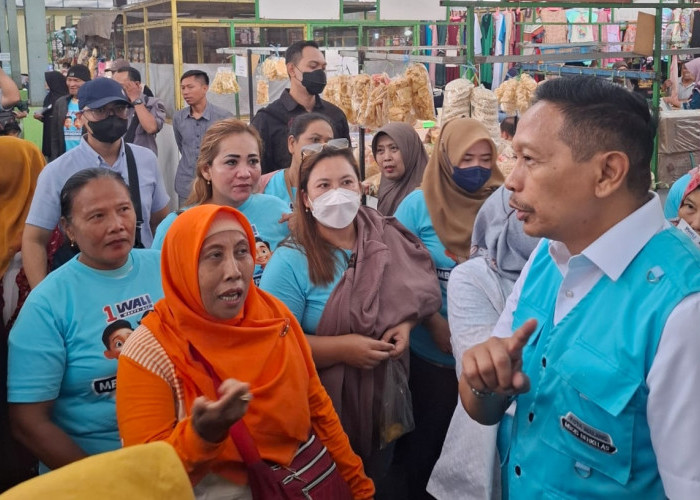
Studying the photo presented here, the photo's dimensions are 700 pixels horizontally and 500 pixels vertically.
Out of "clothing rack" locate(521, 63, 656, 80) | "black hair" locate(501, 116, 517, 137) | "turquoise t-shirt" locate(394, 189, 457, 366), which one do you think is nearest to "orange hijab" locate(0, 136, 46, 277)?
"turquoise t-shirt" locate(394, 189, 457, 366)

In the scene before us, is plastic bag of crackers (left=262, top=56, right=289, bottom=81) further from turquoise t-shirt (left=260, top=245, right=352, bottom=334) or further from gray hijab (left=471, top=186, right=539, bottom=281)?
gray hijab (left=471, top=186, right=539, bottom=281)

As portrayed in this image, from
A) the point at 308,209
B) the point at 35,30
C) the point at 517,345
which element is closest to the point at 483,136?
the point at 308,209

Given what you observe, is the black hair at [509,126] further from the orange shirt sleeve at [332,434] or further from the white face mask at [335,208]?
the orange shirt sleeve at [332,434]

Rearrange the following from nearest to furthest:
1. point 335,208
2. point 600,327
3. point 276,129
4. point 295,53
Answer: point 600,327 → point 335,208 → point 276,129 → point 295,53

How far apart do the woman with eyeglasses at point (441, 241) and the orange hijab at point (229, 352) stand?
1.00 meters

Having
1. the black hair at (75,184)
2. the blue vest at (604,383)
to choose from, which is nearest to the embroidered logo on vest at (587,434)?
the blue vest at (604,383)

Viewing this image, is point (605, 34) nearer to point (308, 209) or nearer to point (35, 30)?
point (35, 30)

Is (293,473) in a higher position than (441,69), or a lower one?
lower

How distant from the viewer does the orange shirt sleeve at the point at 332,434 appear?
7.54 feet

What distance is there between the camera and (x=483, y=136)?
Result: 3.25 m

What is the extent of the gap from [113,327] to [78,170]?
138 centimetres

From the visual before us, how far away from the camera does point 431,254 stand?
3.22 meters

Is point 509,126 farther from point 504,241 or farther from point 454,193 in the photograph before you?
point 504,241

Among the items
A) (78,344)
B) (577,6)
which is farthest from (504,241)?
(577,6)
